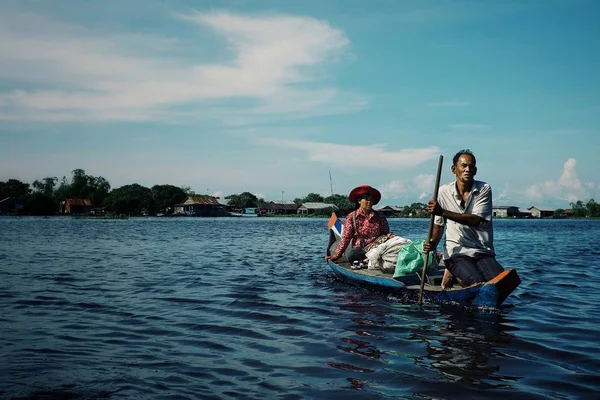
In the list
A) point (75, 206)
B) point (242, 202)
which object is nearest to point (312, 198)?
point (242, 202)

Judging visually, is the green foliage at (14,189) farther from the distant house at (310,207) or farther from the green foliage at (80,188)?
the distant house at (310,207)

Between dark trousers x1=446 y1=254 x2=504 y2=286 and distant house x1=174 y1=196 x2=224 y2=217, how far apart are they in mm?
113402

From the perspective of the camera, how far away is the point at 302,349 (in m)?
5.65

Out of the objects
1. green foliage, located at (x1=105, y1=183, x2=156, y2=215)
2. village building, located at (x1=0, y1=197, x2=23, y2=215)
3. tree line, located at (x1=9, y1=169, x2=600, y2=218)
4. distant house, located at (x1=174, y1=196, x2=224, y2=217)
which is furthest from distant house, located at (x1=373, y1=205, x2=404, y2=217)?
village building, located at (x1=0, y1=197, x2=23, y2=215)

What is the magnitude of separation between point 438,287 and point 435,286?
0.41 ft

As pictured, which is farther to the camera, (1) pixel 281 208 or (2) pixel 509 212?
(2) pixel 509 212

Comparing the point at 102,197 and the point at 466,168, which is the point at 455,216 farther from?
the point at 102,197

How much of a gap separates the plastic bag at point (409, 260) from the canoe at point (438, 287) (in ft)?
0.40

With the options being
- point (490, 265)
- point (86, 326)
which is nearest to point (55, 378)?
point (86, 326)

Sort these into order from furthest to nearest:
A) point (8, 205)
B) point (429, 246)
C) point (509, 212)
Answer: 1. point (509, 212)
2. point (8, 205)
3. point (429, 246)

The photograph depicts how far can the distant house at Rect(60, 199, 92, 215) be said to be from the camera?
108625 mm

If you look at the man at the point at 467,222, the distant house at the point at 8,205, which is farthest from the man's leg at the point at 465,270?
the distant house at the point at 8,205

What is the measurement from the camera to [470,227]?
23.9ft

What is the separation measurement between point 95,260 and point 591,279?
1466cm
